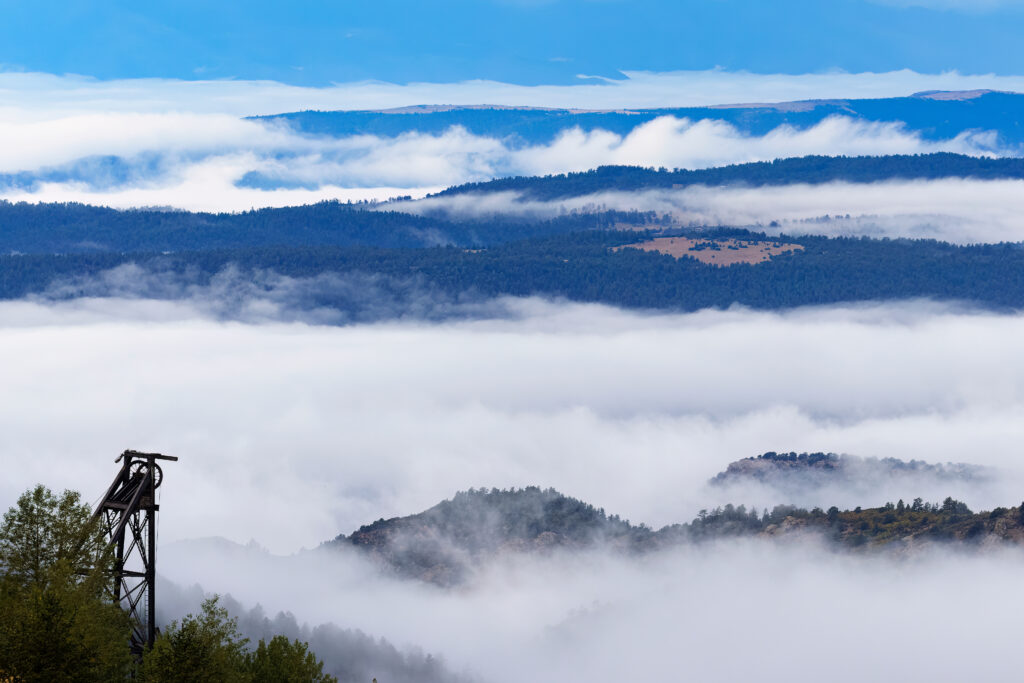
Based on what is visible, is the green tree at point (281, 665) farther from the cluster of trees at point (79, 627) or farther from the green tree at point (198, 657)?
the green tree at point (198, 657)

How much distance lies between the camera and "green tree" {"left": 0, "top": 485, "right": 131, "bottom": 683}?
210 feet

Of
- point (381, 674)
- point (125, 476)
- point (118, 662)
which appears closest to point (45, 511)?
point (125, 476)

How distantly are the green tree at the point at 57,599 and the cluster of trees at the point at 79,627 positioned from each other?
4cm

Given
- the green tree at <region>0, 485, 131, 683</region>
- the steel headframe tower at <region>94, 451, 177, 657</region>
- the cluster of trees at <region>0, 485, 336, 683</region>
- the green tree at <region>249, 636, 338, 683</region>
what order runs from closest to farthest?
the green tree at <region>0, 485, 131, 683</region> < the cluster of trees at <region>0, 485, 336, 683</region> < the green tree at <region>249, 636, 338, 683</region> < the steel headframe tower at <region>94, 451, 177, 657</region>

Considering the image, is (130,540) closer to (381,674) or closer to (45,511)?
(45,511)

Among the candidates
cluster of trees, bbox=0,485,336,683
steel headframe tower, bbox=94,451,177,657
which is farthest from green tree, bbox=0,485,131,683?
steel headframe tower, bbox=94,451,177,657

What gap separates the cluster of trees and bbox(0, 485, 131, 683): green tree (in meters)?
0.04

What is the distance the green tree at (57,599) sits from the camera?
6406cm

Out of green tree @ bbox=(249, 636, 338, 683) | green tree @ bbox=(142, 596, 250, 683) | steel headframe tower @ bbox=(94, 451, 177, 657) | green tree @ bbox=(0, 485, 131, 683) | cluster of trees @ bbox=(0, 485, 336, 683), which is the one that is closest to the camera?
green tree @ bbox=(0, 485, 131, 683)

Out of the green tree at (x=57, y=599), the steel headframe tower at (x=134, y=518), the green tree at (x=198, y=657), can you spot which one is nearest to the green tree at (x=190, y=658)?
the green tree at (x=198, y=657)

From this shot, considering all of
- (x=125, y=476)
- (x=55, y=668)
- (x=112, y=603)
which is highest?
(x=125, y=476)

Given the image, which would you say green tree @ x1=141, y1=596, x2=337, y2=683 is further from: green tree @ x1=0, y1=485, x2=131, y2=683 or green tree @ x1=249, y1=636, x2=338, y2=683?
green tree @ x1=0, y1=485, x2=131, y2=683

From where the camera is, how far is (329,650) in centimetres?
19362

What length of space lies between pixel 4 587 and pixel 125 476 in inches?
389
